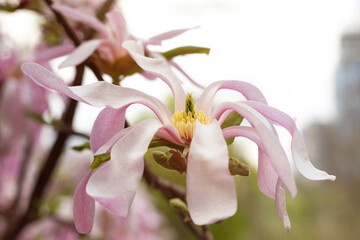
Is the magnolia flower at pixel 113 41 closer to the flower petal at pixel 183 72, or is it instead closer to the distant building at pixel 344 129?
the flower petal at pixel 183 72

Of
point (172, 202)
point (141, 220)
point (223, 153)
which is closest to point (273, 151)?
point (223, 153)

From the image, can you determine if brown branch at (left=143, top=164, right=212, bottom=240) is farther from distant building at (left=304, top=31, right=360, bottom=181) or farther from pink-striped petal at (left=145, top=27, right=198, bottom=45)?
distant building at (left=304, top=31, right=360, bottom=181)

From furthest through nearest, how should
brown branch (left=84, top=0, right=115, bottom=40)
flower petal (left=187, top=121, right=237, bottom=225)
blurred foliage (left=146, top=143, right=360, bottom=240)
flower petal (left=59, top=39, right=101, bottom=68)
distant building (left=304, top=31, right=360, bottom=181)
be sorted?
1. distant building (left=304, top=31, right=360, bottom=181)
2. blurred foliage (left=146, top=143, right=360, bottom=240)
3. brown branch (left=84, top=0, right=115, bottom=40)
4. flower petal (left=59, top=39, right=101, bottom=68)
5. flower petal (left=187, top=121, right=237, bottom=225)

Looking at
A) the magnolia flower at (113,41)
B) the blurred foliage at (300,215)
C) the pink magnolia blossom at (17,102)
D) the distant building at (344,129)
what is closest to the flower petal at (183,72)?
the magnolia flower at (113,41)

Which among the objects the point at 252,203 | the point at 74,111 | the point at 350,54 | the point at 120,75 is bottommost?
the point at 252,203

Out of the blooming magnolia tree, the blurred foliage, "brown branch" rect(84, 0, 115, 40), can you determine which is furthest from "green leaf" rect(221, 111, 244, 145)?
the blurred foliage

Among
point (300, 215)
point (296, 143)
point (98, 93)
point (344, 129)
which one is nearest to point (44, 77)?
point (98, 93)

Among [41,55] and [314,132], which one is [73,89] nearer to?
[41,55]
